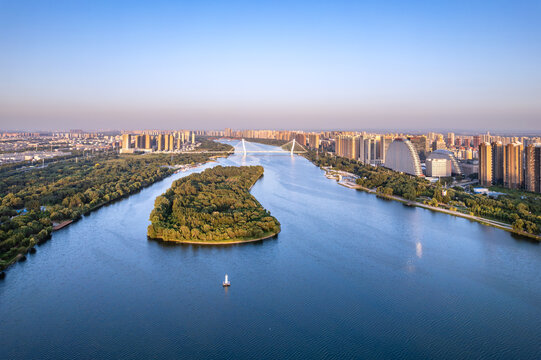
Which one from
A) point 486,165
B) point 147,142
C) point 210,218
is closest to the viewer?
point 210,218

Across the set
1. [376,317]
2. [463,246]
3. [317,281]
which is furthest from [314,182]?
[376,317]

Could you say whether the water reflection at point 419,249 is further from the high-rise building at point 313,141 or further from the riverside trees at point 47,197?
the high-rise building at point 313,141

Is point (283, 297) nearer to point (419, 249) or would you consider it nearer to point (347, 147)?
point (419, 249)

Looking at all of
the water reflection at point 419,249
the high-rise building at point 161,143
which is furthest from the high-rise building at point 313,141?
the water reflection at point 419,249

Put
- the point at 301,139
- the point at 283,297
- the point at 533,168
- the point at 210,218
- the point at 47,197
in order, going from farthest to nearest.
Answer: the point at 301,139, the point at 533,168, the point at 47,197, the point at 210,218, the point at 283,297

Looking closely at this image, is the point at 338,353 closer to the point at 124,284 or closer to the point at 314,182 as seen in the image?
the point at 124,284

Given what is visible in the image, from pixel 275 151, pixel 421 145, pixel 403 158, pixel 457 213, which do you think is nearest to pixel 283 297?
pixel 457 213

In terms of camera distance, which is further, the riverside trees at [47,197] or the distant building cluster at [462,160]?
the distant building cluster at [462,160]
